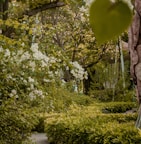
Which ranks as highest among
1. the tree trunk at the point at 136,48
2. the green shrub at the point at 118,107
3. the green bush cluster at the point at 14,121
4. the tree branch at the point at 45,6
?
the tree branch at the point at 45,6

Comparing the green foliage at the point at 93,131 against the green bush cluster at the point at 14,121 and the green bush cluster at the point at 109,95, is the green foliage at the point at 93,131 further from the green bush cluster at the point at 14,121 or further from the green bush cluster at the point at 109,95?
the green bush cluster at the point at 109,95

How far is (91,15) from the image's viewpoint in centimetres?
32

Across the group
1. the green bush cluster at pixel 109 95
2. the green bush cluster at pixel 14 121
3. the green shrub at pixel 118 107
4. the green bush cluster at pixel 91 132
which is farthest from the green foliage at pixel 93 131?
the green bush cluster at pixel 109 95

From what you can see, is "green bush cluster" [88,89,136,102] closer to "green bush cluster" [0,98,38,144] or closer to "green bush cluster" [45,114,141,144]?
"green bush cluster" [45,114,141,144]

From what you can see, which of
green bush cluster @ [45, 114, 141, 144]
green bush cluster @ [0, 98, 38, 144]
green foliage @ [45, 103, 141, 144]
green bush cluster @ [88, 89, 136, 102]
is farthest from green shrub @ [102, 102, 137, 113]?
green bush cluster @ [0, 98, 38, 144]

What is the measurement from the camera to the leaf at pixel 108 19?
32cm

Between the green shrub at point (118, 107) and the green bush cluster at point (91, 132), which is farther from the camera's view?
the green shrub at point (118, 107)

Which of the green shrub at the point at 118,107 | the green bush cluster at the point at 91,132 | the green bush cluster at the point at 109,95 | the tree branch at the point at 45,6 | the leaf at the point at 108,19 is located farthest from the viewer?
the green bush cluster at the point at 109,95

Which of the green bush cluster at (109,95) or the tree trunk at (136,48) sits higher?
the tree trunk at (136,48)

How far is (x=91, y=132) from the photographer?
600cm

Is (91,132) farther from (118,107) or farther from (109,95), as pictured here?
(109,95)

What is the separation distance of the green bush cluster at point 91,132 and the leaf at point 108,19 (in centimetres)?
472

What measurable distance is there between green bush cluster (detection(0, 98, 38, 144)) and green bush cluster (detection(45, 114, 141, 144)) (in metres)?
0.76

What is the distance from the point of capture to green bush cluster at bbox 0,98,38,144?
588cm
